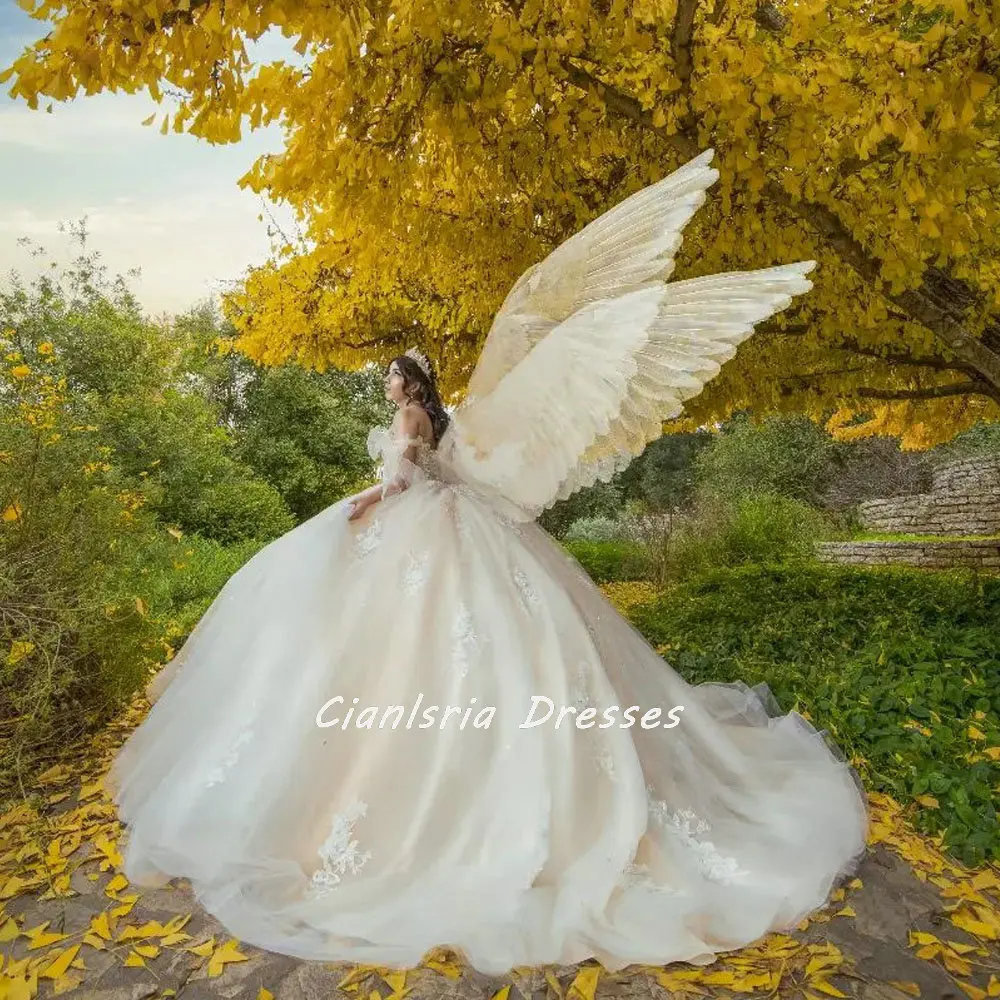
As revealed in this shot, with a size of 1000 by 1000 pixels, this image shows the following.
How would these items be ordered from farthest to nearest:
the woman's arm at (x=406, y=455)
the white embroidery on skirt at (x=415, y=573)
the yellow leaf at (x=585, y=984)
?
the woman's arm at (x=406, y=455)
the white embroidery on skirt at (x=415, y=573)
the yellow leaf at (x=585, y=984)

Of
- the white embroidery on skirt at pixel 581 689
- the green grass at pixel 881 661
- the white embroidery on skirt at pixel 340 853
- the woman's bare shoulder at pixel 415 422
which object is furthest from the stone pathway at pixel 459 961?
the woman's bare shoulder at pixel 415 422

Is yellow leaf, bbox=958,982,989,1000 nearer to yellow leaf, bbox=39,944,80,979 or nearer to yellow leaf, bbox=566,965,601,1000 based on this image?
yellow leaf, bbox=566,965,601,1000

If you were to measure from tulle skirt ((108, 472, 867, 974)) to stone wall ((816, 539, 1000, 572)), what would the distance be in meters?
7.57

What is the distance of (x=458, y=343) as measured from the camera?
6840mm

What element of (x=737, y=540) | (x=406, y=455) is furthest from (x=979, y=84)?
(x=737, y=540)

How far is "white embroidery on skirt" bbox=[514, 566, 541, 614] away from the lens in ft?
8.64

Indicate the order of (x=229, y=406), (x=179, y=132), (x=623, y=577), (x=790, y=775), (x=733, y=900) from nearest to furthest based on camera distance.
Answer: (x=733, y=900) < (x=179, y=132) < (x=790, y=775) < (x=623, y=577) < (x=229, y=406)

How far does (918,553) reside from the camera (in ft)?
31.1

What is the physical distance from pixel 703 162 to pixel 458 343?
461 centimetres

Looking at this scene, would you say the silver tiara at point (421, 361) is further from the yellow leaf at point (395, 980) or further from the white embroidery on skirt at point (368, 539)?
the yellow leaf at point (395, 980)

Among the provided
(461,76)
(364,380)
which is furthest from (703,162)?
(364,380)

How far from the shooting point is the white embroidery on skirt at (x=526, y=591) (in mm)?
2635

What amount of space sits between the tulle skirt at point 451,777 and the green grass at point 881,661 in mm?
603

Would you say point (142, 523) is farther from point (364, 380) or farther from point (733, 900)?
point (364, 380)
